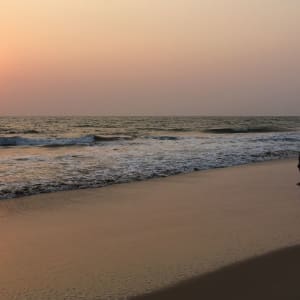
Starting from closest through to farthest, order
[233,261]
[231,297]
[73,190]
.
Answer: [231,297] → [233,261] → [73,190]

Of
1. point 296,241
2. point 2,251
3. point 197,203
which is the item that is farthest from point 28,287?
point 197,203

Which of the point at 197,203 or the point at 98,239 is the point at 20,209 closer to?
the point at 98,239

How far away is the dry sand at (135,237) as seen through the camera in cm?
404

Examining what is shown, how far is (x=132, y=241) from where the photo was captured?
536 centimetres

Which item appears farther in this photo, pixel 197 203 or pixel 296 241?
pixel 197 203

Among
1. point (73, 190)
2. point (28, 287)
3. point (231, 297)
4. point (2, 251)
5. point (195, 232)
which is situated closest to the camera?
point (231, 297)

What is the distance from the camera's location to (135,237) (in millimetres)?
5539

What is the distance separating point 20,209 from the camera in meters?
7.28

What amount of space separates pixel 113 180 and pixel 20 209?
3525mm

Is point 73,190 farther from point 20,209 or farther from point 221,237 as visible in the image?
point 221,237

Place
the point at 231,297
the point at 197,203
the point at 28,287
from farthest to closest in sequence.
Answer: the point at 197,203 → the point at 28,287 → the point at 231,297

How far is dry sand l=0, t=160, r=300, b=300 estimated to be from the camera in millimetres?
4043

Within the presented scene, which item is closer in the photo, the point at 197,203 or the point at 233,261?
the point at 233,261

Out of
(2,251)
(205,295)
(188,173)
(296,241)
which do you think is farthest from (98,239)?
(188,173)
